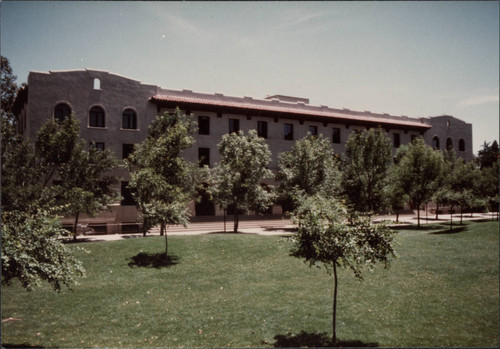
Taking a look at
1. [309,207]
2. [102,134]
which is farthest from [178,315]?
[102,134]

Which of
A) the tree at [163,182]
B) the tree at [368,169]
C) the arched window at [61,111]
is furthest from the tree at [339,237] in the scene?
the arched window at [61,111]

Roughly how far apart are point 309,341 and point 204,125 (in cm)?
2495

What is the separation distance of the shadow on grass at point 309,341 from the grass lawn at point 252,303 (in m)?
0.04

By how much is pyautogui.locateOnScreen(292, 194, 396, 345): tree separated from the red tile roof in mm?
23021

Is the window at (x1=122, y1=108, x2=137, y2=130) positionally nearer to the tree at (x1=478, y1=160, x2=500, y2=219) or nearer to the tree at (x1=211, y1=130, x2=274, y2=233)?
the tree at (x1=211, y1=130, x2=274, y2=233)

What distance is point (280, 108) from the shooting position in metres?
34.5

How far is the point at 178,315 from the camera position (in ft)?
35.2

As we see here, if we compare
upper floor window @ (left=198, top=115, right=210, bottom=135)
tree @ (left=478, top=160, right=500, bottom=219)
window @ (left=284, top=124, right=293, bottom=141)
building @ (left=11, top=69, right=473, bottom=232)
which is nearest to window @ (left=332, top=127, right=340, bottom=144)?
building @ (left=11, top=69, right=473, bottom=232)

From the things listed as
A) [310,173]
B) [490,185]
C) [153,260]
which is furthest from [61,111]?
[490,185]

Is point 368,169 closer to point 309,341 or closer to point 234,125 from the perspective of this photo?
point 234,125

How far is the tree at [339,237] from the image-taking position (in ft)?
26.9

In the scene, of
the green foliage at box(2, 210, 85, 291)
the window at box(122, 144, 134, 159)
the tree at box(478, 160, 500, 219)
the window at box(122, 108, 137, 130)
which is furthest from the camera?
the window at box(122, 108, 137, 130)

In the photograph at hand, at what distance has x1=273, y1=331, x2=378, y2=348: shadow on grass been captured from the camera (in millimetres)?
8641

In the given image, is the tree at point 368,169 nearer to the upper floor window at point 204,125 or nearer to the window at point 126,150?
the upper floor window at point 204,125
